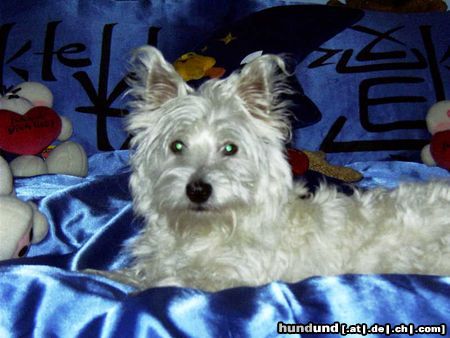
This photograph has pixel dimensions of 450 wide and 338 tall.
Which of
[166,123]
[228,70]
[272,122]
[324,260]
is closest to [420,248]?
[324,260]

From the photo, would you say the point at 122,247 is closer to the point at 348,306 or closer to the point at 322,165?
the point at 322,165

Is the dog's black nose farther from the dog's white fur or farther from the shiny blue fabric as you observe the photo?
the shiny blue fabric

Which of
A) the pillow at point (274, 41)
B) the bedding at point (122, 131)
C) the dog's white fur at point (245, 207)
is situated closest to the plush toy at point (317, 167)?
the bedding at point (122, 131)

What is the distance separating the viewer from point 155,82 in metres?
2.50

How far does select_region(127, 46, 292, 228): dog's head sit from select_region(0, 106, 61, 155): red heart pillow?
2.52 feet

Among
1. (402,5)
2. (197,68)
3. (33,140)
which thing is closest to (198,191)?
(197,68)

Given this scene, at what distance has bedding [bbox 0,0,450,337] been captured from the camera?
174cm

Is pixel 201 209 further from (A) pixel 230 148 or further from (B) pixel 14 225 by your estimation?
(B) pixel 14 225

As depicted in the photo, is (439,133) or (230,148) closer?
(230,148)

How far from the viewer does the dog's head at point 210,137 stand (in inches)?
91.1

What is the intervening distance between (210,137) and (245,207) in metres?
0.32

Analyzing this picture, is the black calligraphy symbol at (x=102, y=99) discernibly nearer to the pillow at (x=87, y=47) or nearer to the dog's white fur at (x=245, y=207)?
the pillow at (x=87, y=47)

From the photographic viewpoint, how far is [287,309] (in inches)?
66.6

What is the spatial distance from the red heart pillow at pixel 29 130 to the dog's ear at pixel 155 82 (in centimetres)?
79
